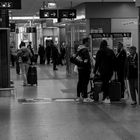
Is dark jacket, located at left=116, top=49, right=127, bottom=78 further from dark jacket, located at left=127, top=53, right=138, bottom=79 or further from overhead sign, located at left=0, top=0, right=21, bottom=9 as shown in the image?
overhead sign, located at left=0, top=0, right=21, bottom=9

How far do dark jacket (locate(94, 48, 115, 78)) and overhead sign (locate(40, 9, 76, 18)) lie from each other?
10.8 metres

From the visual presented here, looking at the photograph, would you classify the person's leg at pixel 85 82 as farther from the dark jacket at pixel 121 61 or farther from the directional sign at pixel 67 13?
the directional sign at pixel 67 13

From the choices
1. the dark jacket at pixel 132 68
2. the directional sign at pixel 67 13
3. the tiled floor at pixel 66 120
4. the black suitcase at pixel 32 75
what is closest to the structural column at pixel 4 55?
the tiled floor at pixel 66 120

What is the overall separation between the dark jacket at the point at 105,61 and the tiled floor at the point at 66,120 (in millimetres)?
921

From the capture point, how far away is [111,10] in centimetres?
2259

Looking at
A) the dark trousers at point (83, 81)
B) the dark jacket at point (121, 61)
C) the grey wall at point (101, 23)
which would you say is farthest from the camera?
the grey wall at point (101, 23)

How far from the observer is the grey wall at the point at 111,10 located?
2242cm

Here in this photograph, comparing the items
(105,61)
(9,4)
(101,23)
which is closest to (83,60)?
(105,61)

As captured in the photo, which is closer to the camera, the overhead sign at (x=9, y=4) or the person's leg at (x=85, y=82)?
the person's leg at (x=85, y=82)

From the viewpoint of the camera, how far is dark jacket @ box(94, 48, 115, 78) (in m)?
11.8

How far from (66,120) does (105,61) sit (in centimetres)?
302

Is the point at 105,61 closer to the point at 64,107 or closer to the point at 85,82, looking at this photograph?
the point at 85,82

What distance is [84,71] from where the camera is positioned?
1199 cm

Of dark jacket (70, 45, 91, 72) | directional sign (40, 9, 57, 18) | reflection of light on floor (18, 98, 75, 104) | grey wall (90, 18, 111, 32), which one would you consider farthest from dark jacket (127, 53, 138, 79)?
directional sign (40, 9, 57, 18)
